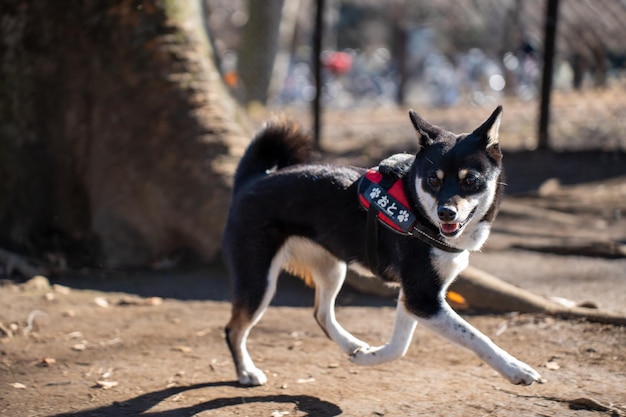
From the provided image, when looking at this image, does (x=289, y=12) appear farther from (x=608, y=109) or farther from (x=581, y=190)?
(x=581, y=190)

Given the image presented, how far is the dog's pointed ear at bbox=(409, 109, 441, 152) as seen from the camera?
382 centimetres

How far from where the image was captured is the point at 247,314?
4348 millimetres

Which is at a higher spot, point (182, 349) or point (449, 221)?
point (449, 221)

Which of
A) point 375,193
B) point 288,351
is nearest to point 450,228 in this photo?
point 375,193

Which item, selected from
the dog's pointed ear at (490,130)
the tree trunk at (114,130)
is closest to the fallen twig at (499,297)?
the dog's pointed ear at (490,130)

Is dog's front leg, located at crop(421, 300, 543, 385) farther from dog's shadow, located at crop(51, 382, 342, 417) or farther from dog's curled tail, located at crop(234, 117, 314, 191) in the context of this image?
dog's curled tail, located at crop(234, 117, 314, 191)

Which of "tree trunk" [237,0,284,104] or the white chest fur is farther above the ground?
"tree trunk" [237,0,284,104]

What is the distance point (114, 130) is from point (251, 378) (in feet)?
10.2

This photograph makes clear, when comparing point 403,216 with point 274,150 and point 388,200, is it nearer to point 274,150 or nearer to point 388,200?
point 388,200

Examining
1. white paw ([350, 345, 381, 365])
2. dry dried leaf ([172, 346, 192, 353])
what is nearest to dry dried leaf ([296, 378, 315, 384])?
white paw ([350, 345, 381, 365])

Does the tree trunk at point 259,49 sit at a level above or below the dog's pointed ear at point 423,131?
above

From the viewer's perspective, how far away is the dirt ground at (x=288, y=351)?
13.3 feet

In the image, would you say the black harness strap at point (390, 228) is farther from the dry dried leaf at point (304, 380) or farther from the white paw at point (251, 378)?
the white paw at point (251, 378)

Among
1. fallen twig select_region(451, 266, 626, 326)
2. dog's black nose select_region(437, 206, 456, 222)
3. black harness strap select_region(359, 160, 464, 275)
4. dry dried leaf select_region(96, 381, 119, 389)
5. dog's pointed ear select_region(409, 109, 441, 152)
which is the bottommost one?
dry dried leaf select_region(96, 381, 119, 389)
